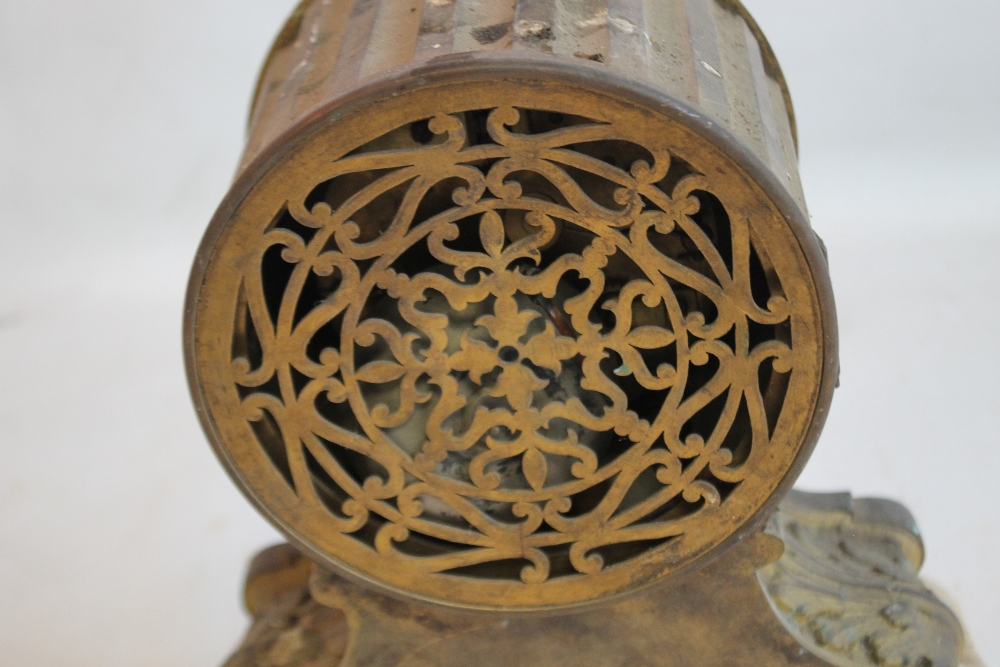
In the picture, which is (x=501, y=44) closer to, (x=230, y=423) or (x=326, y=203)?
(x=326, y=203)

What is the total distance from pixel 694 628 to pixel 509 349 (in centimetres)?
40

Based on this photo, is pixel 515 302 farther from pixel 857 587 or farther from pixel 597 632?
pixel 857 587

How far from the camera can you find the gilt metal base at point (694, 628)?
1301 mm

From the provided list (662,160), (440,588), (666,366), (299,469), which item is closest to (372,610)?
(440,588)

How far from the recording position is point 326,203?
1.13 meters

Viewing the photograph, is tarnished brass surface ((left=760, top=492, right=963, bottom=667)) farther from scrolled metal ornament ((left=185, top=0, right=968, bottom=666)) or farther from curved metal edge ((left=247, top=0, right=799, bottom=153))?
curved metal edge ((left=247, top=0, right=799, bottom=153))

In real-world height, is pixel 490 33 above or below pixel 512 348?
above

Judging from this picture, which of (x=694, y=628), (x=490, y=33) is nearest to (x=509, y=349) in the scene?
(x=490, y=33)

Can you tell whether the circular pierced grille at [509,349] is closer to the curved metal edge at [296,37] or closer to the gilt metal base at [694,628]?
the gilt metal base at [694,628]

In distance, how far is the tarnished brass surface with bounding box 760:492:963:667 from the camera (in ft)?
4.46

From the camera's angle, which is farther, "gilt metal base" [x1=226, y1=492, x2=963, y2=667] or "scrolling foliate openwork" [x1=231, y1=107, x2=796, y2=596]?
"gilt metal base" [x1=226, y1=492, x2=963, y2=667]

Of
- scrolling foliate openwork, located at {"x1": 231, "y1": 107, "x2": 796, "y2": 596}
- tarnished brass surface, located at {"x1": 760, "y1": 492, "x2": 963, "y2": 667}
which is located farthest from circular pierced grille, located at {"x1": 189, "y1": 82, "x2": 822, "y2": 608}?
tarnished brass surface, located at {"x1": 760, "y1": 492, "x2": 963, "y2": 667}

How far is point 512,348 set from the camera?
116cm

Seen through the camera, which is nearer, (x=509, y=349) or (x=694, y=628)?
(x=509, y=349)
